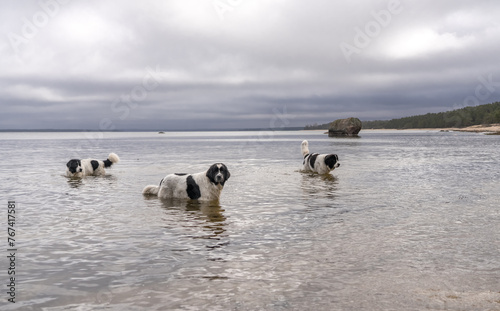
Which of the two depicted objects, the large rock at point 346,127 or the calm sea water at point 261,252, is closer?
the calm sea water at point 261,252

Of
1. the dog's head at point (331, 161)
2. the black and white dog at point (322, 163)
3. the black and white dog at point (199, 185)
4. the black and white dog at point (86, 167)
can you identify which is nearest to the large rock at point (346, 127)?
the black and white dog at point (322, 163)

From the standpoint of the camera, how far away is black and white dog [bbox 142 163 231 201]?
44.2 feet

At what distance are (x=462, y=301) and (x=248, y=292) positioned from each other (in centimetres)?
268

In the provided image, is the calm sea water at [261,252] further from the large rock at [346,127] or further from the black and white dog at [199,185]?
the large rock at [346,127]

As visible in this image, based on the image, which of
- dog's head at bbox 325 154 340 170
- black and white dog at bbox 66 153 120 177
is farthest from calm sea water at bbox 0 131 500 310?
dog's head at bbox 325 154 340 170

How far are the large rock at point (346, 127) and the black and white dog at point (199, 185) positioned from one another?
9937cm

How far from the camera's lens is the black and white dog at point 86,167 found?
21.2 meters

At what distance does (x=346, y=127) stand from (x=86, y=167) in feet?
314

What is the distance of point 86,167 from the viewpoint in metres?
22.4

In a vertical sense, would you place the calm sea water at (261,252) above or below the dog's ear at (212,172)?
below

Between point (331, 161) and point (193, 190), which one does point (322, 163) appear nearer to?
point (331, 161)

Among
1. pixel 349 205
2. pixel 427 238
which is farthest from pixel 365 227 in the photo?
pixel 349 205

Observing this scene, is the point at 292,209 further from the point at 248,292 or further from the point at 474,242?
the point at 248,292

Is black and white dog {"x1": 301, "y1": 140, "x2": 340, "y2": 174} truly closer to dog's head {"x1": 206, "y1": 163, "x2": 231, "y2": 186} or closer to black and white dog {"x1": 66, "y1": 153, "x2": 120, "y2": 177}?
dog's head {"x1": 206, "y1": 163, "x2": 231, "y2": 186}
